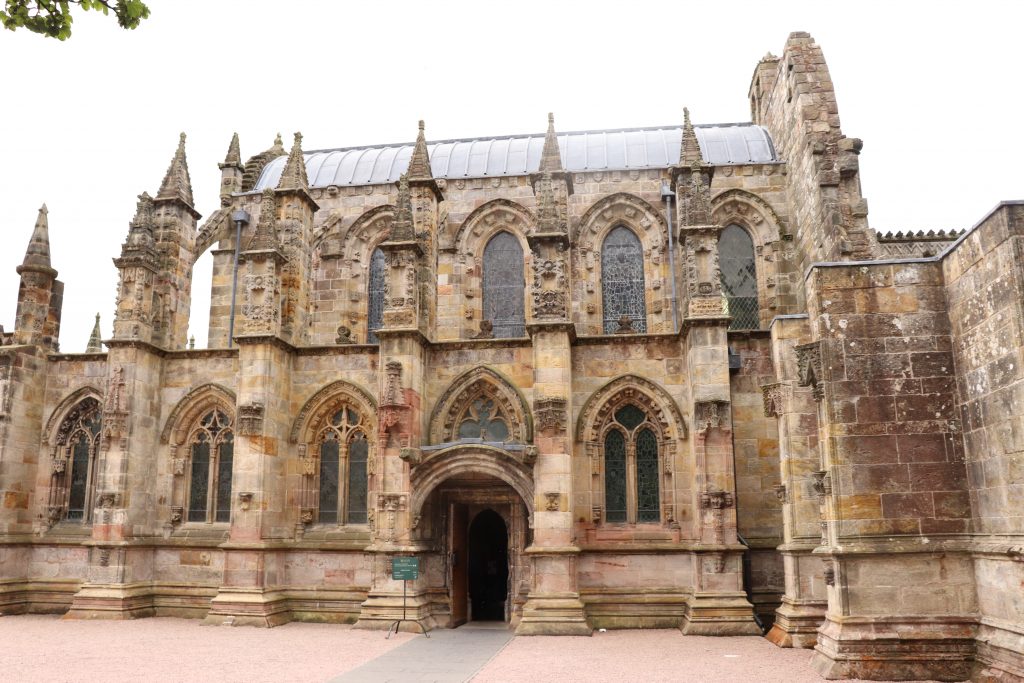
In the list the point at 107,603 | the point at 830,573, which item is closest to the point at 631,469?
the point at 830,573

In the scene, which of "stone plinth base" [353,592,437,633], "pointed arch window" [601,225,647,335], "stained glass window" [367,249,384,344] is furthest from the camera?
"stained glass window" [367,249,384,344]

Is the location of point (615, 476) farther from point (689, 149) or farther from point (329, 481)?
point (689, 149)

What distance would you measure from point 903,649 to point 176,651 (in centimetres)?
1139

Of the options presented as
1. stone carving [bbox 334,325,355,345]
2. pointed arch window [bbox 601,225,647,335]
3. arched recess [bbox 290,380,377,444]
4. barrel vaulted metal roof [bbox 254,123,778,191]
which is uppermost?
barrel vaulted metal roof [bbox 254,123,778,191]

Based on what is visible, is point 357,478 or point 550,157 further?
point 550,157

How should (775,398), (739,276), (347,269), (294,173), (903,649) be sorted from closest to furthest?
(903,649) < (775,398) < (294,173) < (739,276) < (347,269)

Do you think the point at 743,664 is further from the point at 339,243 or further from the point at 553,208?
the point at 339,243

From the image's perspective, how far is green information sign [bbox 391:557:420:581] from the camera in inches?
649

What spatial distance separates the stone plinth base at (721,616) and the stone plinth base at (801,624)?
1.12 m

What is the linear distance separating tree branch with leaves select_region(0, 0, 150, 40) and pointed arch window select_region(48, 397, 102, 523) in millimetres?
16391

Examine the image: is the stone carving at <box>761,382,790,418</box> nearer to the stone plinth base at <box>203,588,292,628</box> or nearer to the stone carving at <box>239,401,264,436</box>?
the stone carving at <box>239,401,264,436</box>

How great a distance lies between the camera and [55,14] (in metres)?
6.43

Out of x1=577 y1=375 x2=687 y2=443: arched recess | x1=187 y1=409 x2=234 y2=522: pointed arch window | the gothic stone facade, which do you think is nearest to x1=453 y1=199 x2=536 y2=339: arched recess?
the gothic stone facade

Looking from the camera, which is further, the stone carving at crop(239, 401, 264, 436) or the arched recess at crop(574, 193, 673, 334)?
the arched recess at crop(574, 193, 673, 334)
